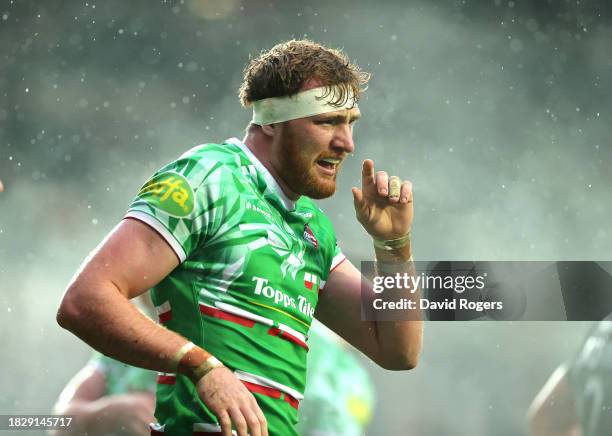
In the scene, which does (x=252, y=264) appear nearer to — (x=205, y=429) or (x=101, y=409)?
(x=205, y=429)

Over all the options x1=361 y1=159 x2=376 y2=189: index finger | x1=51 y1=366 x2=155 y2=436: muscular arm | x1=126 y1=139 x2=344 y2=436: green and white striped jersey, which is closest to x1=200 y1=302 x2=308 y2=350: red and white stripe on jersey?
x1=126 y1=139 x2=344 y2=436: green and white striped jersey

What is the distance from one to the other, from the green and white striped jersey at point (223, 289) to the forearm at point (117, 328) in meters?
0.24

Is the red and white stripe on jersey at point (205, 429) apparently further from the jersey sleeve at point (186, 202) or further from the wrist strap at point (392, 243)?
the wrist strap at point (392, 243)

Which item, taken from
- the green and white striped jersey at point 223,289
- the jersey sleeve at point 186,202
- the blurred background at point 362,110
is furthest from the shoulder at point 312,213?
the blurred background at point 362,110

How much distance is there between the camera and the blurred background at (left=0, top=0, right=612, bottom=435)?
9.45 metres

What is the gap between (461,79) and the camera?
954 cm

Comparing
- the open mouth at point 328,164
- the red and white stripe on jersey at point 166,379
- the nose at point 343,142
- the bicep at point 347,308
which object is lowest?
the red and white stripe on jersey at point 166,379

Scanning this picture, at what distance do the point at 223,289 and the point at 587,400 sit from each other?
410cm

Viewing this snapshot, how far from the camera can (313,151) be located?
2.99 metres

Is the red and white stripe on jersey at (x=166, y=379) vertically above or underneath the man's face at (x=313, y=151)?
underneath

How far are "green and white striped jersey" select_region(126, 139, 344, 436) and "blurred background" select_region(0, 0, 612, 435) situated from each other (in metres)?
6.63

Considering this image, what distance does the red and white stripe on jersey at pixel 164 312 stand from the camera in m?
2.60

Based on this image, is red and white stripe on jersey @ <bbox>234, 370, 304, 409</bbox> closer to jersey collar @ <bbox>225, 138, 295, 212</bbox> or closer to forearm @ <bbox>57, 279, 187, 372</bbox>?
forearm @ <bbox>57, 279, 187, 372</bbox>

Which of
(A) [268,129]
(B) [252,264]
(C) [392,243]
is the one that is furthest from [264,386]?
(A) [268,129]
